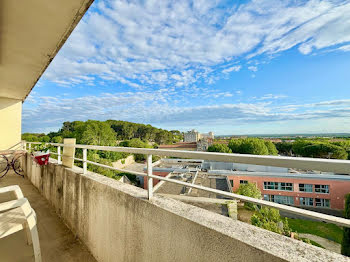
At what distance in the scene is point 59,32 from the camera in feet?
7.54

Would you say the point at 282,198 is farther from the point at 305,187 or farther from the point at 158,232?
the point at 158,232

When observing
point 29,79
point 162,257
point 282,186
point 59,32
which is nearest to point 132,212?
point 162,257

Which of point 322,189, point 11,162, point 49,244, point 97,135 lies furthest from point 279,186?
point 97,135

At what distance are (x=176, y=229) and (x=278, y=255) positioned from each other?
59 centimetres

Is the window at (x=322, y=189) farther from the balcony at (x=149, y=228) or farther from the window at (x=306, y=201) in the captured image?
the balcony at (x=149, y=228)

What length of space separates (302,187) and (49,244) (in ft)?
78.4

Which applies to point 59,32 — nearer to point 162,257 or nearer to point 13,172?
point 162,257

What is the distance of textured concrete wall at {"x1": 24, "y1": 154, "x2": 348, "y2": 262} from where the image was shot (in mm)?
820

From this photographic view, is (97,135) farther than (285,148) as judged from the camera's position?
No

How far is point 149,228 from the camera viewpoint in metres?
1.30

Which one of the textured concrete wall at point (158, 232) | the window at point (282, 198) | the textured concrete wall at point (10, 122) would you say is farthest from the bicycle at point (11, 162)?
the window at point (282, 198)

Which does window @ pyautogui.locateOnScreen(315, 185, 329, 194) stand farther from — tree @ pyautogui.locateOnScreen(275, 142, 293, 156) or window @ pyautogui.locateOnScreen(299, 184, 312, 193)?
tree @ pyautogui.locateOnScreen(275, 142, 293, 156)

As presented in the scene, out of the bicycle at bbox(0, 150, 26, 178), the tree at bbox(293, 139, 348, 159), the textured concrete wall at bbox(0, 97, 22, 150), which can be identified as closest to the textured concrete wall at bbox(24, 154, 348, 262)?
the bicycle at bbox(0, 150, 26, 178)

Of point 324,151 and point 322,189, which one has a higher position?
point 324,151
